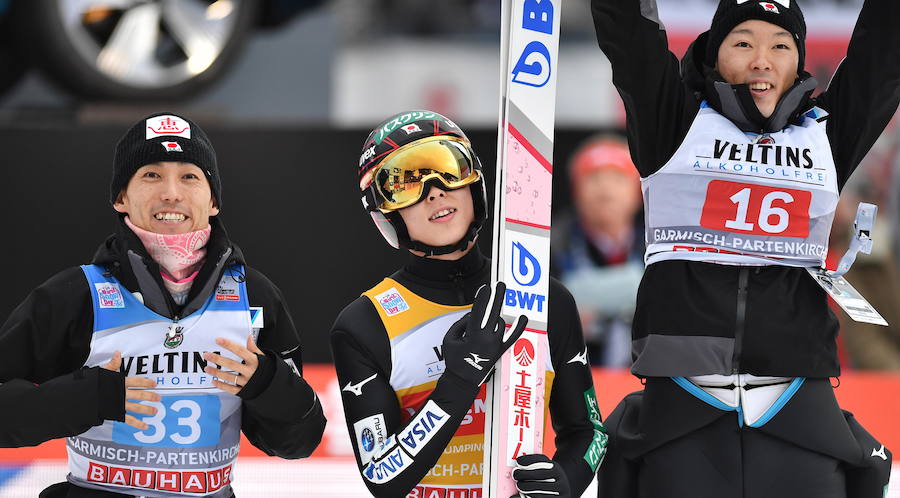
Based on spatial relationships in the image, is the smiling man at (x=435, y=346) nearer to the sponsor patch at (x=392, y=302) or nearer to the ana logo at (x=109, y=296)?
the sponsor patch at (x=392, y=302)

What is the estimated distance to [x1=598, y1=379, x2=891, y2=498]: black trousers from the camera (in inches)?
111

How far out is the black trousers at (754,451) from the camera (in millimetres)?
2832

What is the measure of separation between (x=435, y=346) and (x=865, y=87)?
112 cm

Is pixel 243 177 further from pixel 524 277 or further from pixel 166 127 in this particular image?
pixel 524 277

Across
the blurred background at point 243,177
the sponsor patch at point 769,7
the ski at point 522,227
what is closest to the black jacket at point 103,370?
the ski at point 522,227

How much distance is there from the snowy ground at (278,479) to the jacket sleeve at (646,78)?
4.69ft

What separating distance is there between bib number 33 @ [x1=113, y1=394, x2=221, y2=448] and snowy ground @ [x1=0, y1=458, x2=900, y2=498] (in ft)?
3.77

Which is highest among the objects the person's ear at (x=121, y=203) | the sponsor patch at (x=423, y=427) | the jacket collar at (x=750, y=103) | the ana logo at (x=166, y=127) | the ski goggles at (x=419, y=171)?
the jacket collar at (x=750, y=103)

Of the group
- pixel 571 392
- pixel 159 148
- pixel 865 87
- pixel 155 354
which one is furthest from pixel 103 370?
pixel 865 87

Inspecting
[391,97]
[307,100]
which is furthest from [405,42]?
[307,100]

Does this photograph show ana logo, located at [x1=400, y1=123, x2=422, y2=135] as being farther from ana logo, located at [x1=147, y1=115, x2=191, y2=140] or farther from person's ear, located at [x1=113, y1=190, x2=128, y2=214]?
person's ear, located at [x1=113, y1=190, x2=128, y2=214]

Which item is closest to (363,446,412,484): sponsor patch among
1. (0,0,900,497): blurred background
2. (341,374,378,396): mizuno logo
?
(341,374,378,396): mizuno logo

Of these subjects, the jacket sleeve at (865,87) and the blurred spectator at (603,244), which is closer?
the jacket sleeve at (865,87)

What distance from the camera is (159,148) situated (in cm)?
297
